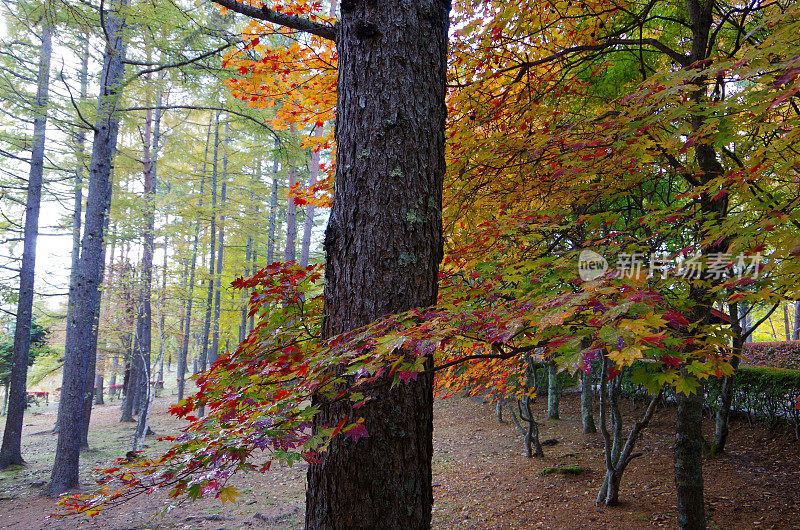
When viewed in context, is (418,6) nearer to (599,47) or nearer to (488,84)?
(488,84)

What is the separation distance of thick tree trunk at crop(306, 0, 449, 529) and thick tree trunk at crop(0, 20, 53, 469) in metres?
10.7

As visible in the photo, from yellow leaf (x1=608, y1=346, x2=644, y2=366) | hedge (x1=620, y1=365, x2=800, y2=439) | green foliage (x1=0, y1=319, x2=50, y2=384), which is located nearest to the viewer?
yellow leaf (x1=608, y1=346, x2=644, y2=366)

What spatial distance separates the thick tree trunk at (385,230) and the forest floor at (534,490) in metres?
4.13

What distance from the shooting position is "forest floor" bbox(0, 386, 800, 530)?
A: 15.6 ft

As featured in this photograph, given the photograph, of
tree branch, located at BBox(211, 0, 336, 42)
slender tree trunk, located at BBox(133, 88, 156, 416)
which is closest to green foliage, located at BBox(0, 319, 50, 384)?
slender tree trunk, located at BBox(133, 88, 156, 416)

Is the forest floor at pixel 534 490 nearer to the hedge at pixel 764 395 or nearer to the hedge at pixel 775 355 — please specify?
the hedge at pixel 764 395

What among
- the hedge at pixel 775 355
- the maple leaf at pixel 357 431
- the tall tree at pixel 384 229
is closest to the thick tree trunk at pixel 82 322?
the tall tree at pixel 384 229

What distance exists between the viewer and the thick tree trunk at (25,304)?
914 cm

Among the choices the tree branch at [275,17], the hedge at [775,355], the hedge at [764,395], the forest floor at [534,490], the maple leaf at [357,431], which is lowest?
the forest floor at [534,490]

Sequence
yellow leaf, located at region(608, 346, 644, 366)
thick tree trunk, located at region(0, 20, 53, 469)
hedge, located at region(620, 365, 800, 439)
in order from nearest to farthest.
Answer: yellow leaf, located at region(608, 346, 644, 366) < hedge, located at region(620, 365, 800, 439) < thick tree trunk, located at region(0, 20, 53, 469)

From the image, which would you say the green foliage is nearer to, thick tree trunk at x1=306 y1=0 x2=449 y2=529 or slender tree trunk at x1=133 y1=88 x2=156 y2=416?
slender tree trunk at x1=133 y1=88 x2=156 y2=416

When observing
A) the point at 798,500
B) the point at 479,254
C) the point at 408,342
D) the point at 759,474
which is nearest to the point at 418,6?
the point at 408,342

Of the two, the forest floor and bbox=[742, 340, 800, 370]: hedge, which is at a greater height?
bbox=[742, 340, 800, 370]: hedge

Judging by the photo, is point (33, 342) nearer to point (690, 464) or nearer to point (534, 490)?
point (534, 490)
